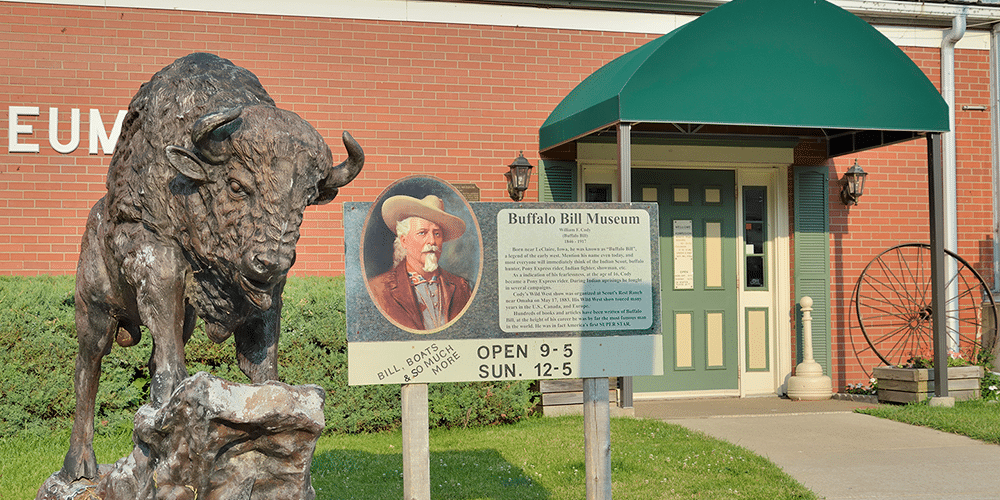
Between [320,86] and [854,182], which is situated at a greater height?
[320,86]

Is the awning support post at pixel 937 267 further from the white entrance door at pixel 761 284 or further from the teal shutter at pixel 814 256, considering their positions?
the white entrance door at pixel 761 284

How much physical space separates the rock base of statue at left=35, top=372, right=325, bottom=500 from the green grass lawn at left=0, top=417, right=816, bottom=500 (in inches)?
143

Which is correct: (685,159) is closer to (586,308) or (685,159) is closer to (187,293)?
(586,308)

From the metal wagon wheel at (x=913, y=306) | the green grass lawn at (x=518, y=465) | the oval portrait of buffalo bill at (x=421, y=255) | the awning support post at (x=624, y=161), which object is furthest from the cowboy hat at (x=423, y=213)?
the metal wagon wheel at (x=913, y=306)

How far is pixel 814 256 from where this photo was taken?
32.1 feet

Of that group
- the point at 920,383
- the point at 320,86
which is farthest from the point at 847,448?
the point at 320,86

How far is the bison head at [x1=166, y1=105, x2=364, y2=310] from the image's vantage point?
6.50 ft

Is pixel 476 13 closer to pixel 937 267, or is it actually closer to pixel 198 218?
pixel 937 267

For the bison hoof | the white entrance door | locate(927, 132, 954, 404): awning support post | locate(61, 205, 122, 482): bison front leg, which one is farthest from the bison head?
the white entrance door

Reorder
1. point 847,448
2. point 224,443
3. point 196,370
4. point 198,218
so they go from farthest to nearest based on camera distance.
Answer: point 196,370
point 847,448
point 198,218
point 224,443

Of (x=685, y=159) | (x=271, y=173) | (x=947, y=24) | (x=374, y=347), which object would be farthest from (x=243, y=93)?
(x=947, y=24)

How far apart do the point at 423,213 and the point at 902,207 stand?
8309 millimetres

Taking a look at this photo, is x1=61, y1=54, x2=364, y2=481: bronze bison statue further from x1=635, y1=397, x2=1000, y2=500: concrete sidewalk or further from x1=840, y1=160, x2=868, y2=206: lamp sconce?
x1=840, y1=160, x2=868, y2=206: lamp sconce

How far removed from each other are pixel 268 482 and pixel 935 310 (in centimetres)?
818
